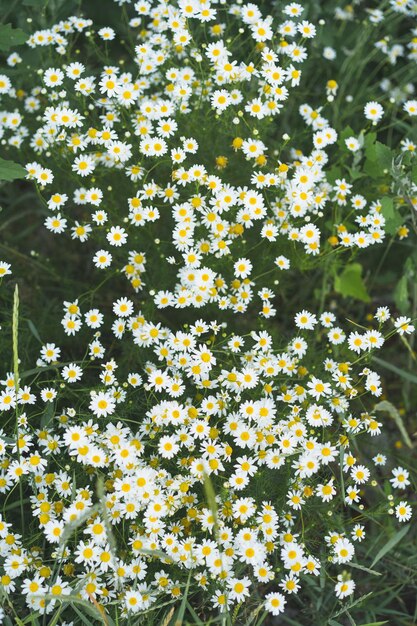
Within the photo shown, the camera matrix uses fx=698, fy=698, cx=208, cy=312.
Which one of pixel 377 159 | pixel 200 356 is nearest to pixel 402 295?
pixel 377 159

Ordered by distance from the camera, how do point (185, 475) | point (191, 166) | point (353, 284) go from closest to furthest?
1. point (185, 475)
2. point (191, 166)
3. point (353, 284)

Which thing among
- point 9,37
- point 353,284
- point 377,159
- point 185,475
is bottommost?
point 185,475

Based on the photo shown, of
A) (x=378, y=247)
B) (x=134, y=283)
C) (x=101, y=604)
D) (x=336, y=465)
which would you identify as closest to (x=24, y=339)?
(x=134, y=283)

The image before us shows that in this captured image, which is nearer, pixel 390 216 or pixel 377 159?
pixel 390 216

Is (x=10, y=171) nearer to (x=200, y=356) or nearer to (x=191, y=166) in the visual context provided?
(x=191, y=166)

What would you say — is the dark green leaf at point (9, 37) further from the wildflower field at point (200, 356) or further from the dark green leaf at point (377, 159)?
the dark green leaf at point (377, 159)

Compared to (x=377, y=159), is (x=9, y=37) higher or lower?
higher

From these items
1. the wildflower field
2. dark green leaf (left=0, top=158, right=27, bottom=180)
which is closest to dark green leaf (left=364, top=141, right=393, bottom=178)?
the wildflower field

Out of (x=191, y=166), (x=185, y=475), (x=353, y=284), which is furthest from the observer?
(x=353, y=284)
